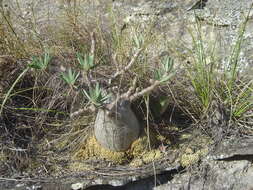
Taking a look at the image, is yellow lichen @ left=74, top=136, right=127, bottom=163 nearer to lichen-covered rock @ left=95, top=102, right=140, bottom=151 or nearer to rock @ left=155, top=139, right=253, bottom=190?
lichen-covered rock @ left=95, top=102, right=140, bottom=151

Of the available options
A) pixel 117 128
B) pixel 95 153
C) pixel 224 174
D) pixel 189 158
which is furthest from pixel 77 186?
pixel 224 174

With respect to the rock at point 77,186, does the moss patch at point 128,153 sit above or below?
above

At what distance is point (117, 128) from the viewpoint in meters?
1.40

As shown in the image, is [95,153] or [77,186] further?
[95,153]

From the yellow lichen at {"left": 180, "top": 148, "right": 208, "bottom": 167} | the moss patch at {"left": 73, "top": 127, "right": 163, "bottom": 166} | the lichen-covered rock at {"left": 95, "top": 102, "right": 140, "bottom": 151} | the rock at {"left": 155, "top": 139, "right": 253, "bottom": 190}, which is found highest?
the lichen-covered rock at {"left": 95, "top": 102, "right": 140, "bottom": 151}

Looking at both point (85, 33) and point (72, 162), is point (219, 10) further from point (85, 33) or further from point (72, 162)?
point (72, 162)

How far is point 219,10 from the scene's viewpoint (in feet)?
6.40

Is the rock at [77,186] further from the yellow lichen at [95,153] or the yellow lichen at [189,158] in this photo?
the yellow lichen at [189,158]

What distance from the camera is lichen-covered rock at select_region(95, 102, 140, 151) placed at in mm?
1371

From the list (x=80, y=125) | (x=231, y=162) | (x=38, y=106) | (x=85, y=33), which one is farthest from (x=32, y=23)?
(x=231, y=162)

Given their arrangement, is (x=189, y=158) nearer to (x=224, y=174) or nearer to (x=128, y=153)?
(x=224, y=174)

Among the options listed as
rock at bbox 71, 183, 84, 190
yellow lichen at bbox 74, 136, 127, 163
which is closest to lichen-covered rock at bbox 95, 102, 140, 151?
yellow lichen at bbox 74, 136, 127, 163

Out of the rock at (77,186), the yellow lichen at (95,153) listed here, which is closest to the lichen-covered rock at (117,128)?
the yellow lichen at (95,153)

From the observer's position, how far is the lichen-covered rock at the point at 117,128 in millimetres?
1371
